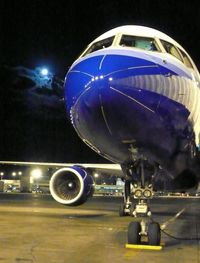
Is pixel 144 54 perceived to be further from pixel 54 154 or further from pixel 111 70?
pixel 54 154

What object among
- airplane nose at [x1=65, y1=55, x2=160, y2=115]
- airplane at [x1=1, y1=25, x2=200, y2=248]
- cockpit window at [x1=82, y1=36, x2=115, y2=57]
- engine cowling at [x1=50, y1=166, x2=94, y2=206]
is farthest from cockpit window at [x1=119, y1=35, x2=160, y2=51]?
engine cowling at [x1=50, y1=166, x2=94, y2=206]

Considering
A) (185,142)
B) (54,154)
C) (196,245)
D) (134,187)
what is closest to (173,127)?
(185,142)

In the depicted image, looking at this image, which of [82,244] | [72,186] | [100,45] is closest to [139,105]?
[100,45]

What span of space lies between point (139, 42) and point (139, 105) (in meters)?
1.58

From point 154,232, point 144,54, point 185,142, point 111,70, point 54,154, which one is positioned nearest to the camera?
point 111,70

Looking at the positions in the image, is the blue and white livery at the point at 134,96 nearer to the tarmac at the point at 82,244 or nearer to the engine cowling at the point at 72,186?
the tarmac at the point at 82,244

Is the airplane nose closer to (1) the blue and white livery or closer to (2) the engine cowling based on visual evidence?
(1) the blue and white livery

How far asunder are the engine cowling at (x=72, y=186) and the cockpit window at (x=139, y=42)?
5793 millimetres

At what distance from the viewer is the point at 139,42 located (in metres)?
8.40

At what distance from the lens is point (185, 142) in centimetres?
904

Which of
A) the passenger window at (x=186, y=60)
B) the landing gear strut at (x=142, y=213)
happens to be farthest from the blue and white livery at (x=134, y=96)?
the landing gear strut at (x=142, y=213)

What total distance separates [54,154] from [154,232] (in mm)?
42846

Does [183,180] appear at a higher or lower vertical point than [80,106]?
lower

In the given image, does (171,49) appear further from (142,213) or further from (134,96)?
(142,213)
